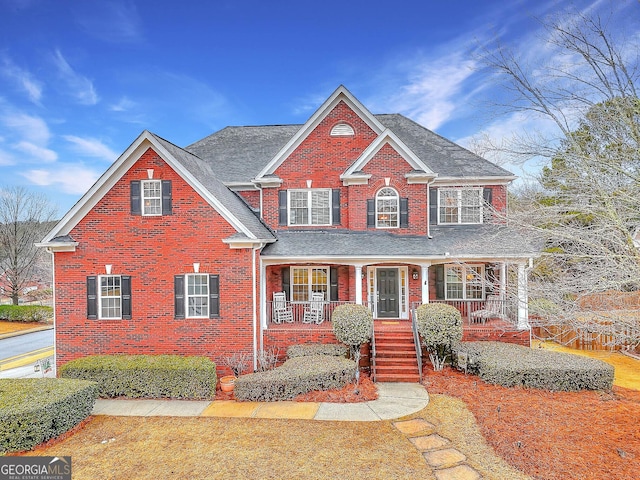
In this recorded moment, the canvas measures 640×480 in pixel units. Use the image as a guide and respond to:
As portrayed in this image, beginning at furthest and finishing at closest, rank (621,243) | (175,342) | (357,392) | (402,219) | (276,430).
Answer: (402,219), (175,342), (357,392), (276,430), (621,243)

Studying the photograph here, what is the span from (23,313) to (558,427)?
32.7m

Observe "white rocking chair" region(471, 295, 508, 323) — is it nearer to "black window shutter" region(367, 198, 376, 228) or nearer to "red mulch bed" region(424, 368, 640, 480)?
"red mulch bed" region(424, 368, 640, 480)

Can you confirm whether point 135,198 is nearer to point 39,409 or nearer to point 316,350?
point 39,409

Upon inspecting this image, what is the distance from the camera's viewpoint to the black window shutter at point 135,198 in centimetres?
1159

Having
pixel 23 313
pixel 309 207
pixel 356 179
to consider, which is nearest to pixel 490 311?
pixel 356 179

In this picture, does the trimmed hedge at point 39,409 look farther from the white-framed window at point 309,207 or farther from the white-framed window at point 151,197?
the white-framed window at point 309,207

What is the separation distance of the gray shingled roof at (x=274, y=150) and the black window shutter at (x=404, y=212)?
7.50 ft

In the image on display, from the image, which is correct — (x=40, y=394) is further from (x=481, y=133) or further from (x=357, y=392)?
(x=481, y=133)

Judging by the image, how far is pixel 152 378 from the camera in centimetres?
992

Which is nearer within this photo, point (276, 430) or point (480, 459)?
point (480, 459)

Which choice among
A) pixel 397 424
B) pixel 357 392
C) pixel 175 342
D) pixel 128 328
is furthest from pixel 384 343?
pixel 128 328

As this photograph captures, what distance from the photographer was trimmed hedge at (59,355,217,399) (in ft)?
32.3

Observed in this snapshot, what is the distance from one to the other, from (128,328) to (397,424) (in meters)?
9.03

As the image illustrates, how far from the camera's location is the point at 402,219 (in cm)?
1423
